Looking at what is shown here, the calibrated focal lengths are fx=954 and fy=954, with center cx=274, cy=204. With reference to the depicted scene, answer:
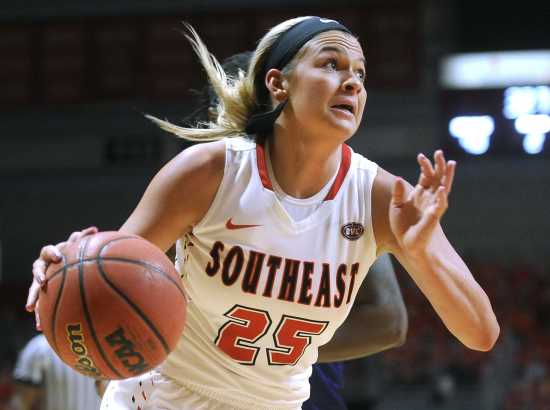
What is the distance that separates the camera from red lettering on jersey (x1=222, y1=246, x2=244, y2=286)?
299 cm

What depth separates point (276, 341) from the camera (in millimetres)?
3035

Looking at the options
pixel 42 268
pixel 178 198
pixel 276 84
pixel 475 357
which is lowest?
pixel 475 357

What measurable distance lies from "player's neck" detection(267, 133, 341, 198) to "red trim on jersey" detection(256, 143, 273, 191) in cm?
5

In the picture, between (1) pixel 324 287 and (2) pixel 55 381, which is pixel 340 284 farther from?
(2) pixel 55 381

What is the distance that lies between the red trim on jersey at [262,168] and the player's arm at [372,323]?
0.91 meters

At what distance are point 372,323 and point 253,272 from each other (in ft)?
3.26

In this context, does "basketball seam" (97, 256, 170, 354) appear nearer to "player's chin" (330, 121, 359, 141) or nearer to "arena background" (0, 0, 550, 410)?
"player's chin" (330, 121, 359, 141)

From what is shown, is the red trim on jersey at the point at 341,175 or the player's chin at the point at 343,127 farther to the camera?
the red trim on jersey at the point at 341,175

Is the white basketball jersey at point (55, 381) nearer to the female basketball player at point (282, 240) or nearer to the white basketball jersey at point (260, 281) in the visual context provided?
the female basketball player at point (282, 240)

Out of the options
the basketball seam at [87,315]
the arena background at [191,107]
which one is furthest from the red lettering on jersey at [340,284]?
the arena background at [191,107]

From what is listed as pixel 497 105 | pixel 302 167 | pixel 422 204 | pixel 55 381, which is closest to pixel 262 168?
pixel 302 167

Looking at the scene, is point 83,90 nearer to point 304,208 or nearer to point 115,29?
point 115,29

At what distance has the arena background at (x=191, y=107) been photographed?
42.5 ft

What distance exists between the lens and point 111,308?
8.39 ft
